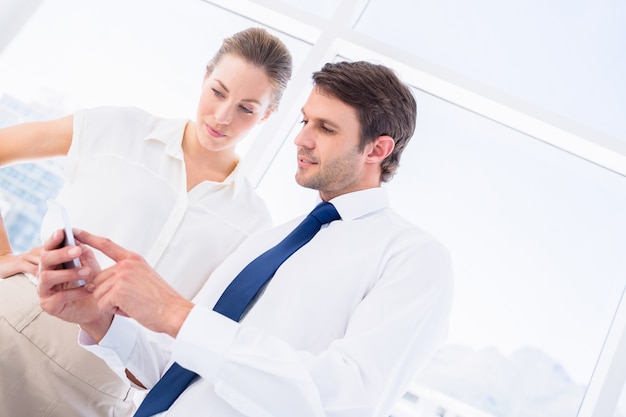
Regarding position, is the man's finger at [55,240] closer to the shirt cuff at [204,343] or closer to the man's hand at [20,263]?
the shirt cuff at [204,343]

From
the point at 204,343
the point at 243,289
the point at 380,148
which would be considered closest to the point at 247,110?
the point at 380,148

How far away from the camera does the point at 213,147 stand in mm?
1584

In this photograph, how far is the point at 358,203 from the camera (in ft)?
4.20

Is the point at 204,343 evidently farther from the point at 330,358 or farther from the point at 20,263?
the point at 20,263

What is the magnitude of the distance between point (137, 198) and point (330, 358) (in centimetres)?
84

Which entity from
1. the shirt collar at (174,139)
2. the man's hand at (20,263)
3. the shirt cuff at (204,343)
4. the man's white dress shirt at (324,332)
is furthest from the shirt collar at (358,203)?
the man's hand at (20,263)

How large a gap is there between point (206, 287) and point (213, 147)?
496 mm

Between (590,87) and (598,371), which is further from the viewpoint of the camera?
(590,87)

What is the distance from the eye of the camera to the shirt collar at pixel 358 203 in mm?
1268

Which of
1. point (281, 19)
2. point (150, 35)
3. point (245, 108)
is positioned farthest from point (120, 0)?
point (245, 108)

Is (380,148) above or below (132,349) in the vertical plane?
above

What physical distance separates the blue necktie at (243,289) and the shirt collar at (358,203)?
21 mm

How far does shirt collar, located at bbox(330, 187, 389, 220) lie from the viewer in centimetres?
127

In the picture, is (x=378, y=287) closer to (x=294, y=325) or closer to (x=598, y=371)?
(x=294, y=325)
